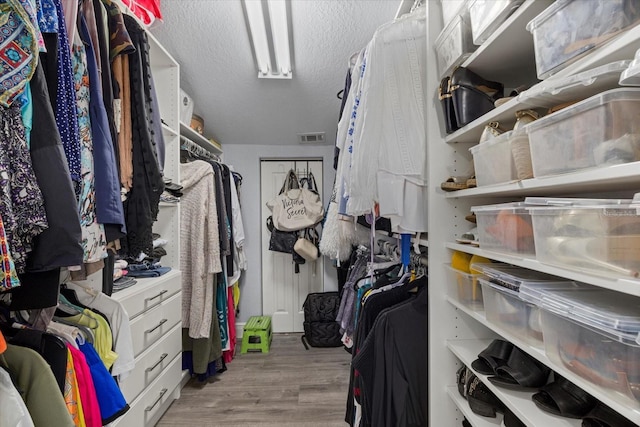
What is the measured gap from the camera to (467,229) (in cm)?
113

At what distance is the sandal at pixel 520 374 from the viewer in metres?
0.82

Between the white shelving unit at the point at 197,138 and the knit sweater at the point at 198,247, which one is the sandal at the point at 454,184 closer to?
the knit sweater at the point at 198,247

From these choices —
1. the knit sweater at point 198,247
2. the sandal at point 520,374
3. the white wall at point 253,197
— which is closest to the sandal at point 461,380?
the sandal at point 520,374

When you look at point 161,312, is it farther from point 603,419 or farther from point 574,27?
point 574,27

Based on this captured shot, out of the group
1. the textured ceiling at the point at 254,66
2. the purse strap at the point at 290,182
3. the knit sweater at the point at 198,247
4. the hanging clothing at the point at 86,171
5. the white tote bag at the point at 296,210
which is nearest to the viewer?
the hanging clothing at the point at 86,171

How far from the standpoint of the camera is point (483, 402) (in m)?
0.96

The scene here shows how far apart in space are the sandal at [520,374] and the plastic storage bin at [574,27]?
71 cm

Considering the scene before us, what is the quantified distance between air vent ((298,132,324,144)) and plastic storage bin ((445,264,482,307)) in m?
2.18

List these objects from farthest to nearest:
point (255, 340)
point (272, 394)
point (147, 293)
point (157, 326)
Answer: point (255, 340) → point (272, 394) → point (157, 326) → point (147, 293)

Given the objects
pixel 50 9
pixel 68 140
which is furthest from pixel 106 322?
pixel 50 9

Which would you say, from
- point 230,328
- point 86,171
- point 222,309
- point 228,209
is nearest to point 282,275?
point 230,328

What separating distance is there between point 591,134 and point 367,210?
26.4 inches

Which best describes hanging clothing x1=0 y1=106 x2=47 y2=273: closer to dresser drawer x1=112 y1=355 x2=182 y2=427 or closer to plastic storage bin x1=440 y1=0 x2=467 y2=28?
dresser drawer x1=112 y1=355 x2=182 y2=427

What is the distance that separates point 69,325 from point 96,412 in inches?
11.5
